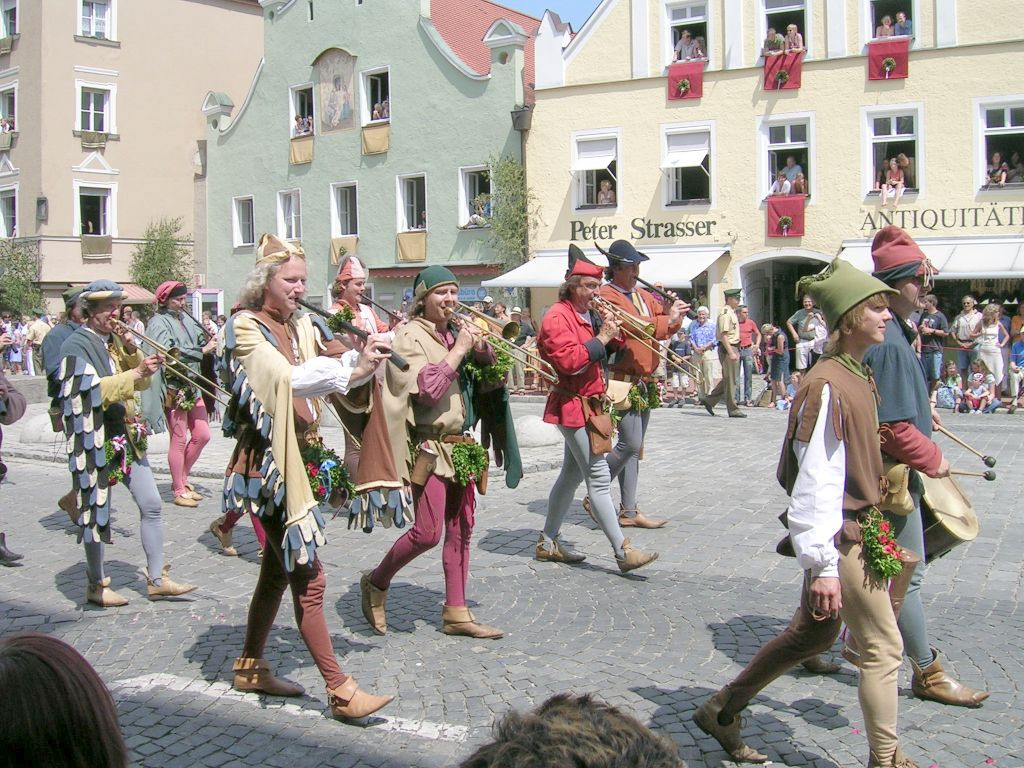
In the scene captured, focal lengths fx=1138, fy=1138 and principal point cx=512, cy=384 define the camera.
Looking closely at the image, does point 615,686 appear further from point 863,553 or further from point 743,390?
point 743,390

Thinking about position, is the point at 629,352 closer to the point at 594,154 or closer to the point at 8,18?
the point at 594,154

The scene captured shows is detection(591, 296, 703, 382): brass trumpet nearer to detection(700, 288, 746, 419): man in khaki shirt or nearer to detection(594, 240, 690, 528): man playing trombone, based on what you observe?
detection(594, 240, 690, 528): man playing trombone

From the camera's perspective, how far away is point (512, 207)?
2912 centimetres

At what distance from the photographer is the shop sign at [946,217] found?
77.0 feet

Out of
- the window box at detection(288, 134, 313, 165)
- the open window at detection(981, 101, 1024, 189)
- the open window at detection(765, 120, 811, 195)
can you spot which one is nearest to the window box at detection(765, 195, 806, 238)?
the open window at detection(765, 120, 811, 195)

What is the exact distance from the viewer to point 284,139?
35.4m

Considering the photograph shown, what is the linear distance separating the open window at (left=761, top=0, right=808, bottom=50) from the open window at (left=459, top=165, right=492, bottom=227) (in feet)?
27.5

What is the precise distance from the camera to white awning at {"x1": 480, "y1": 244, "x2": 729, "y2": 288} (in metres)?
26.2

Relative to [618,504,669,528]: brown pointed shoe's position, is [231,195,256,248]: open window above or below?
above

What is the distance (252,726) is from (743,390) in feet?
52.4

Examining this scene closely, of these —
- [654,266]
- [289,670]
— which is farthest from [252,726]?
[654,266]

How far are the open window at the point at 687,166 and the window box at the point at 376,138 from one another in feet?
29.5

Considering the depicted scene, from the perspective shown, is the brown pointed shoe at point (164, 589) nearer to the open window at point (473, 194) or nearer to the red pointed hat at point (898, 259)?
the red pointed hat at point (898, 259)

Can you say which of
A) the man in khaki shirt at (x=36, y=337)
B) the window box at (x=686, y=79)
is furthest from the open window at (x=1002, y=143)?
the man in khaki shirt at (x=36, y=337)
